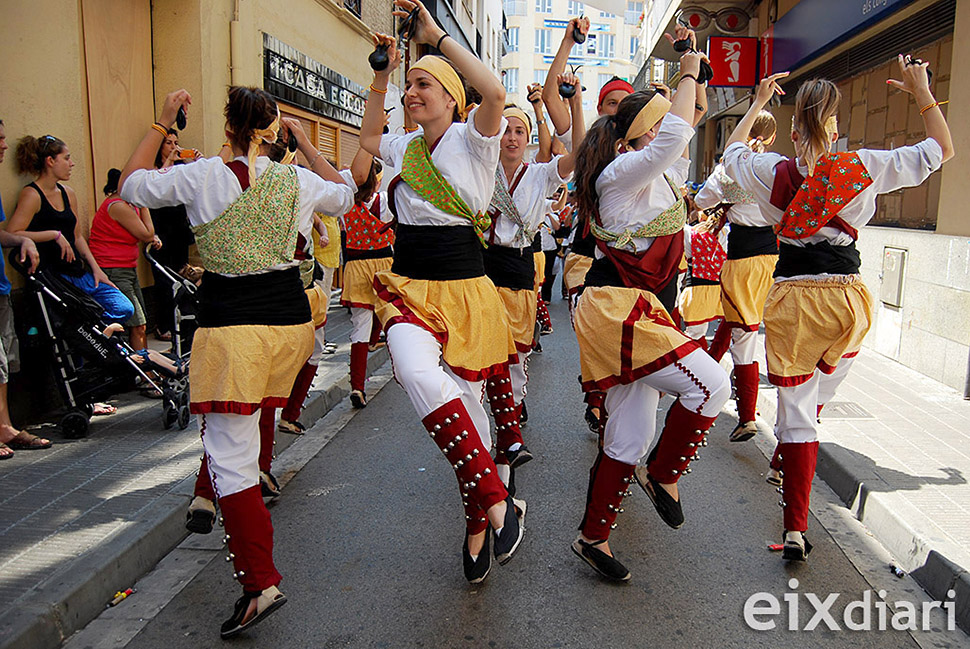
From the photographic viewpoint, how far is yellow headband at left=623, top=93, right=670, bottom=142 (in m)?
3.56

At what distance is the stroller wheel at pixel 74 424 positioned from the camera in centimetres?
535

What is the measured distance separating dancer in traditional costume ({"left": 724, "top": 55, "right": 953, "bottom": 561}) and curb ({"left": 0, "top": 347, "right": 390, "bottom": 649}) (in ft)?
9.77

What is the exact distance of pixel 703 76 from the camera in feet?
11.3

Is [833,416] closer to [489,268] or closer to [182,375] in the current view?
[489,268]

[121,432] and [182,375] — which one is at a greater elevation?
[182,375]

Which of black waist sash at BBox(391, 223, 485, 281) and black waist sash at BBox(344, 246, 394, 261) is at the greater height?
black waist sash at BBox(391, 223, 485, 281)

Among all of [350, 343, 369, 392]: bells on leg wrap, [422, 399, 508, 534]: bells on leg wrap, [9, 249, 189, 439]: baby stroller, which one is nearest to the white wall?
[350, 343, 369, 392]: bells on leg wrap

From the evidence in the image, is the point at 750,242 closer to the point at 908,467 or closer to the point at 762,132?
the point at 762,132

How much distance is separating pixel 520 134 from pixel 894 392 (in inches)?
168

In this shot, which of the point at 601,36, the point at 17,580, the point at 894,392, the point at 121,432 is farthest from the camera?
the point at 601,36

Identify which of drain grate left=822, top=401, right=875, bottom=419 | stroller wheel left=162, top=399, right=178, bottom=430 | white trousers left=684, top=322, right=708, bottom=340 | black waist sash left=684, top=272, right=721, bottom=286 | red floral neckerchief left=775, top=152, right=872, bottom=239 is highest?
red floral neckerchief left=775, top=152, right=872, bottom=239

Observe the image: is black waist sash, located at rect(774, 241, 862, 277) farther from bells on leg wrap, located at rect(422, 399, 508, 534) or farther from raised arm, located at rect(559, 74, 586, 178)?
bells on leg wrap, located at rect(422, 399, 508, 534)

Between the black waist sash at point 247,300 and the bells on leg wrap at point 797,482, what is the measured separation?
236 cm

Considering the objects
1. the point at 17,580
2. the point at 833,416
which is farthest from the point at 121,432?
the point at 833,416
